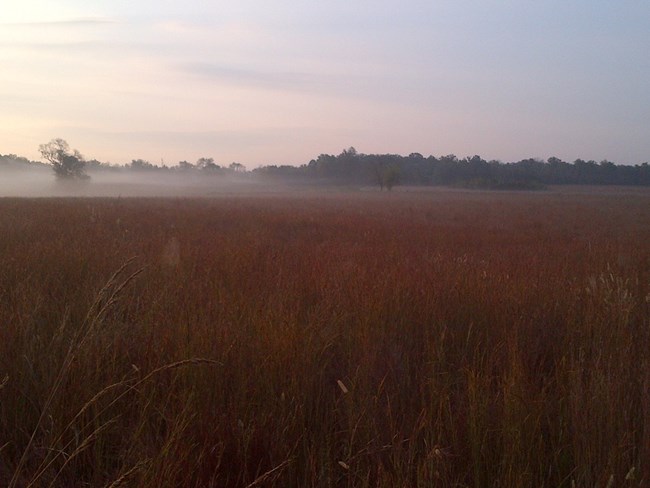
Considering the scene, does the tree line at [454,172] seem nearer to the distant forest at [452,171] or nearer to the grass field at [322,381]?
the distant forest at [452,171]

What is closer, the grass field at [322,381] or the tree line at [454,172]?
the grass field at [322,381]

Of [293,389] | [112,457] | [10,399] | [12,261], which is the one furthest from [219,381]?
[12,261]

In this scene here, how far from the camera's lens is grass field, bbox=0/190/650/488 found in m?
2.55

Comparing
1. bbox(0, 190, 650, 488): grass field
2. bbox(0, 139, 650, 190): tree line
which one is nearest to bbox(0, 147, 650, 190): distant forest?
bbox(0, 139, 650, 190): tree line

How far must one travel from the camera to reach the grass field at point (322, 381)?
100 inches

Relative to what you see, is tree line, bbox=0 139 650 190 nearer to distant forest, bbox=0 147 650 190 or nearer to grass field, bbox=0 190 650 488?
distant forest, bbox=0 147 650 190

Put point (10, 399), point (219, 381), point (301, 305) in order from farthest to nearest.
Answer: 1. point (301, 305)
2. point (219, 381)
3. point (10, 399)

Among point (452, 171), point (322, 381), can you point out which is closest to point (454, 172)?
point (452, 171)

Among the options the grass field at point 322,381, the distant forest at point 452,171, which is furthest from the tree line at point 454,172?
the grass field at point 322,381

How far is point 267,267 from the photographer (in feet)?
22.6

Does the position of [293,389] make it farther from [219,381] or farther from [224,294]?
[224,294]

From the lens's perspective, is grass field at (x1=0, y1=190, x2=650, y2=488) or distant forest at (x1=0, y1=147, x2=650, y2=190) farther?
distant forest at (x1=0, y1=147, x2=650, y2=190)

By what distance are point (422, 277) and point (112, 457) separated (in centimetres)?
407

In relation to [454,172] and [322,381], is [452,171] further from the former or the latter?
[322,381]
